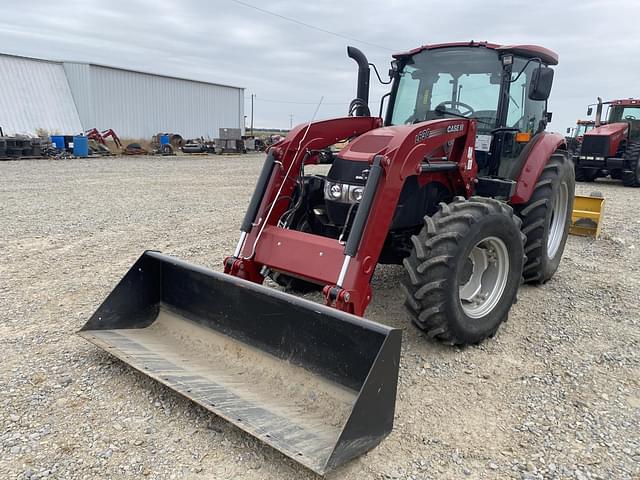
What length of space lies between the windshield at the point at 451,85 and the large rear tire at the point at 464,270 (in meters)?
1.32

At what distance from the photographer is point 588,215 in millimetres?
7516

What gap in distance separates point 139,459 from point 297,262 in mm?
1607

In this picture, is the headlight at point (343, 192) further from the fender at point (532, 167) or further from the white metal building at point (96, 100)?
the white metal building at point (96, 100)

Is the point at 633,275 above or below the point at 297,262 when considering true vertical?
below

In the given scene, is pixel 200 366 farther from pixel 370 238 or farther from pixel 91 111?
pixel 91 111

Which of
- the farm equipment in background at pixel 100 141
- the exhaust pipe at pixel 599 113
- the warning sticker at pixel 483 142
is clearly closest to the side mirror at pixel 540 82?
the warning sticker at pixel 483 142

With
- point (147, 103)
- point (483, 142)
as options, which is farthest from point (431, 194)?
point (147, 103)

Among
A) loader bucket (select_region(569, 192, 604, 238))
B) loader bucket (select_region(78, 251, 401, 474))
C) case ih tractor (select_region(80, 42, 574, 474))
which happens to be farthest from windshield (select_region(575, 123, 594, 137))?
loader bucket (select_region(78, 251, 401, 474))

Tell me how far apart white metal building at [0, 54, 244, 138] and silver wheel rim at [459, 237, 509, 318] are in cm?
2273

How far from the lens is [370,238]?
133 inches

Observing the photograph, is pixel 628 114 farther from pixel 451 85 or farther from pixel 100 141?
pixel 100 141

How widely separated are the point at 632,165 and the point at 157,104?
2251 centimetres

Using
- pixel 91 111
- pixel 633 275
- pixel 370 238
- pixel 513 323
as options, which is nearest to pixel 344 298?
pixel 370 238

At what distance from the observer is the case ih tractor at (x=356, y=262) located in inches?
110
